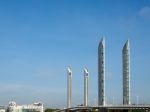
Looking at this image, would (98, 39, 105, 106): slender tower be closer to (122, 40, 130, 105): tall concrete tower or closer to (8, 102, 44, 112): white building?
(122, 40, 130, 105): tall concrete tower

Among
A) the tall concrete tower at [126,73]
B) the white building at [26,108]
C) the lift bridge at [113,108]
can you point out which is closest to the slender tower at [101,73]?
the lift bridge at [113,108]

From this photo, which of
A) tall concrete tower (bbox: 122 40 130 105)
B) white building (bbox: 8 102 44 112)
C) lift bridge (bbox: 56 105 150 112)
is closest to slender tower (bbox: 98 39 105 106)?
lift bridge (bbox: 56 105 150 112)

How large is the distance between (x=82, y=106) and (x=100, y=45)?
17.4m

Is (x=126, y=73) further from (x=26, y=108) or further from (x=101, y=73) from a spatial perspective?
(x=26, y=108)

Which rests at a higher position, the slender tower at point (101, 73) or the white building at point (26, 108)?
the slender tower at point (101, 73)

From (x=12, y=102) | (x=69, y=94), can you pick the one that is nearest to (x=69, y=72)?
(x=69, y=94)

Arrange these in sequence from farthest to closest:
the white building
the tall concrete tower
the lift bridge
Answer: the white building
the tall concrete tower
the lift bridge

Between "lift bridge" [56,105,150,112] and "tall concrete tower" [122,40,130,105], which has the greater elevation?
"tall concrete tower" [122,40,130,105]

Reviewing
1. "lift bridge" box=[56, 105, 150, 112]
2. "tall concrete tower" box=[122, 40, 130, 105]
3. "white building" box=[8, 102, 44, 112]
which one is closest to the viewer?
"lift bridge" box=[56, 105, 150, 112]

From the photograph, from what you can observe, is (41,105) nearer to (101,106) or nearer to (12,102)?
(12,102)

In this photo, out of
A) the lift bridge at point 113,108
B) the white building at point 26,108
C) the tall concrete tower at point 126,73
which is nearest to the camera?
the lift bridge at point 113,108

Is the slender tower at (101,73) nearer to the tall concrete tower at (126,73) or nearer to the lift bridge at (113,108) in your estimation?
the lift bridge at (113,108)

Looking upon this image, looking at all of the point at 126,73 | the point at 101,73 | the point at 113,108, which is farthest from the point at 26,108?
the point at 126,73

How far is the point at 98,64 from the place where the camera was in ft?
403
